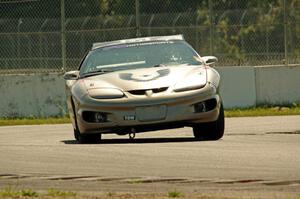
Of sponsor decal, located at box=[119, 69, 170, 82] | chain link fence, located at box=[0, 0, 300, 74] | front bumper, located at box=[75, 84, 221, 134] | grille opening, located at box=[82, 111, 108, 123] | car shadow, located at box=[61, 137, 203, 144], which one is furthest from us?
chain link fence, located at box=[0, 0, 300, 74]

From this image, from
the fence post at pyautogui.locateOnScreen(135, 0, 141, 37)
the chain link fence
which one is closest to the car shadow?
the fence post at pyautogui.locateOnScreen(135, 0, 141, 37)

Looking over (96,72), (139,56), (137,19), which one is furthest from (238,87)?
(96,72)

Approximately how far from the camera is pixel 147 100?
14.4 metres

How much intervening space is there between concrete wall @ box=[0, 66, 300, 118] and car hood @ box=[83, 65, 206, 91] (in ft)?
36.6

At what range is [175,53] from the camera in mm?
16062

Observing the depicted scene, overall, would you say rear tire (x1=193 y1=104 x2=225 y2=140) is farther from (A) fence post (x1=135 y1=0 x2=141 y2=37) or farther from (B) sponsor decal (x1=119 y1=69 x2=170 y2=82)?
(A) fence post (x1=135 y1=0 x2=141 y2=37)

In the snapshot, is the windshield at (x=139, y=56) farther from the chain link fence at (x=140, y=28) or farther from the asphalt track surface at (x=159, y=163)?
the chain link fence at (x=140, y=28)

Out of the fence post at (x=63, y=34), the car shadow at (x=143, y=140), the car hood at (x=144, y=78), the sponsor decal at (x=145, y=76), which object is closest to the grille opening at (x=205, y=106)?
the car hood at (x=144, y=78)

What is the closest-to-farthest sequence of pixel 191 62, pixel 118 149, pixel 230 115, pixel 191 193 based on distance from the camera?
pixel 191 193, pixel 118 149, pixel 191 62, pixel 230 115

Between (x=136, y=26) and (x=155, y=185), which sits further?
(x=136, y=26)

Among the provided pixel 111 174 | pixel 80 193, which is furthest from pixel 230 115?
pixel 80 193

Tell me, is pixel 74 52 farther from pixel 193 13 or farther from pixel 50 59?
pixel 193 13

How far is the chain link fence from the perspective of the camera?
26797 millimetres

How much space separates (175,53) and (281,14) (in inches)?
464
